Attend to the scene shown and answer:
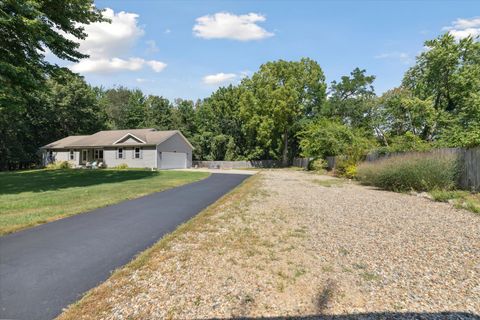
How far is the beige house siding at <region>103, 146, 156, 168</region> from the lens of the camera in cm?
3022

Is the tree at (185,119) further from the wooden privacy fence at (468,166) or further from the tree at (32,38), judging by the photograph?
the wooden privacy fence at (468,166)

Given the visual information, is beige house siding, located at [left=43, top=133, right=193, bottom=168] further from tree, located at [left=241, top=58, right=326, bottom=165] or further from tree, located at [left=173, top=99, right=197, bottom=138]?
tree, located at [left=173, top=99, right=197, bottom=138]

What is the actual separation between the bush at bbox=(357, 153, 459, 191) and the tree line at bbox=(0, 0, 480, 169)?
1.40 meters

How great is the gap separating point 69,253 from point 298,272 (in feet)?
12.5

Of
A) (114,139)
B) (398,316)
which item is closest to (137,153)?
(114,139)

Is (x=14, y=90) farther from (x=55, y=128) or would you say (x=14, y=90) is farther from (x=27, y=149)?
(x=55, y=128)

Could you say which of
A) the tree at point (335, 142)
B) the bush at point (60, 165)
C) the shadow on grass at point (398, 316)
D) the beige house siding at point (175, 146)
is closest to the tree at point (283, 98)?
the beige house siding at point (175, 146)

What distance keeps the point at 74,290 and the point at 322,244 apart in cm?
388

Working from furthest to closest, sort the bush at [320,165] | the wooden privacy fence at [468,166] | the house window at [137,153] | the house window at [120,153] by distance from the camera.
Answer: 1. the house window at [120,153]
2. the house window at [137,153]
3. the bush at [320,165]
4. the wooden privacy fence at [468,166]

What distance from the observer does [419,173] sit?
11438 millimetres

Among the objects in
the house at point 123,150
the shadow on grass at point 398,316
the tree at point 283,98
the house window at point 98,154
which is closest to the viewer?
the shadow on grass at point 398,316

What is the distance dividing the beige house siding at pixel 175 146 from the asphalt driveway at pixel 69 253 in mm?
23390

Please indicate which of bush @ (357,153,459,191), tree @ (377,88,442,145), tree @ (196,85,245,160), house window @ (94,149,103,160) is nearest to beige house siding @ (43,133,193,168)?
house window @ (94,149,103,160)

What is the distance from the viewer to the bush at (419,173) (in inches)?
432
